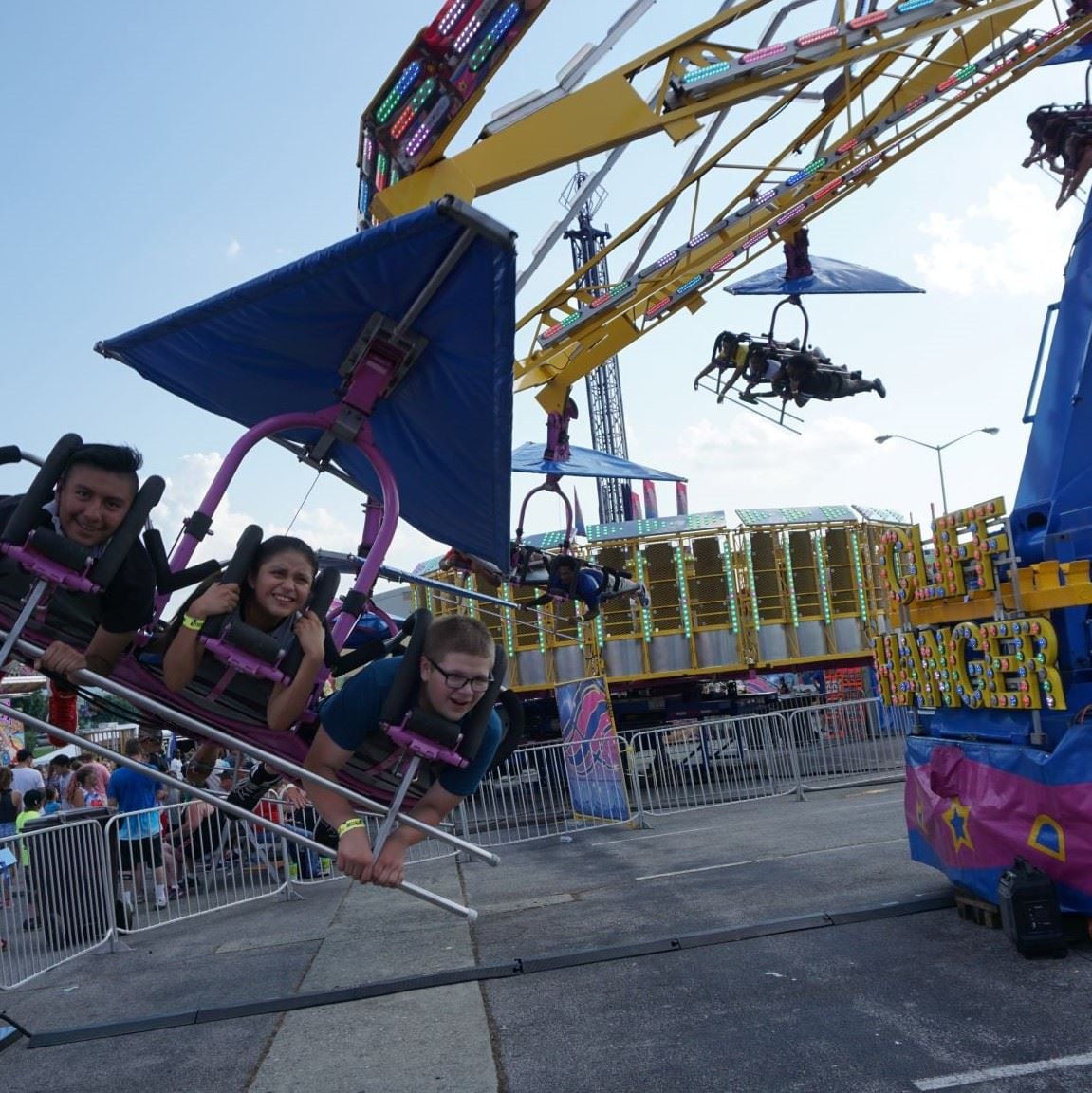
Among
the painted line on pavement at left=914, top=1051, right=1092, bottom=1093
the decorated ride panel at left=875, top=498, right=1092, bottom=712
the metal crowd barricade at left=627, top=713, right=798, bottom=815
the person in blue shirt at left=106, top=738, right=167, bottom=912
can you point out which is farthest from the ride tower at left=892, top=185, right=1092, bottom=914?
the metal crowd barricade at left=627, top=713, right=798, bottom=815

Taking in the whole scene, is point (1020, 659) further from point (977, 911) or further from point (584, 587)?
point (584, 587)

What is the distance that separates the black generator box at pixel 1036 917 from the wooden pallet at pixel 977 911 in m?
0.50

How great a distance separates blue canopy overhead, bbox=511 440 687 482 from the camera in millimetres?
10633

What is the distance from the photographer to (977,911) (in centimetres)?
670

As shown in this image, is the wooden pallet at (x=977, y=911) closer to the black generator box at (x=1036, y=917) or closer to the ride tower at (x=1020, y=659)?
the ride tower at (x=1020, y=659)

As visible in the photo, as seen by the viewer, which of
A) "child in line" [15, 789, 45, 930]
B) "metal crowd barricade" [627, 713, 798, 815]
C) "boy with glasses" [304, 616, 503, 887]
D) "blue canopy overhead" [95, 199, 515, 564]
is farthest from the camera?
"metal crowd barricade" [627, 713, 798, 815]

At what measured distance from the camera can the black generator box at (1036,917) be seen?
5777mm

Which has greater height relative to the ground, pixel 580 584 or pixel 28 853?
pixel 580 584

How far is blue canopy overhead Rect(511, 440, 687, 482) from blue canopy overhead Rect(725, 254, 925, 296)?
2.02 m

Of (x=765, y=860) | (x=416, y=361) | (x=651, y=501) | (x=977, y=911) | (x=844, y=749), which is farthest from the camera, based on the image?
(x=651, y=501)

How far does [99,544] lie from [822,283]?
8.75 meters

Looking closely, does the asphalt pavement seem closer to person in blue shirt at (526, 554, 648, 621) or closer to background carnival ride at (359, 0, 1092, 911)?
background carnival ride at (359, 0, 1092, 911)

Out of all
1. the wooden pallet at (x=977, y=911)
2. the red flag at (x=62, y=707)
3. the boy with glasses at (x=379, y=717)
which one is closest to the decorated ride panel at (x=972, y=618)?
the wooden pallet at (x=977, y=911)

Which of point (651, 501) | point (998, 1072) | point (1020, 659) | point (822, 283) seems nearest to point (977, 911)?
point (1020, 659)
